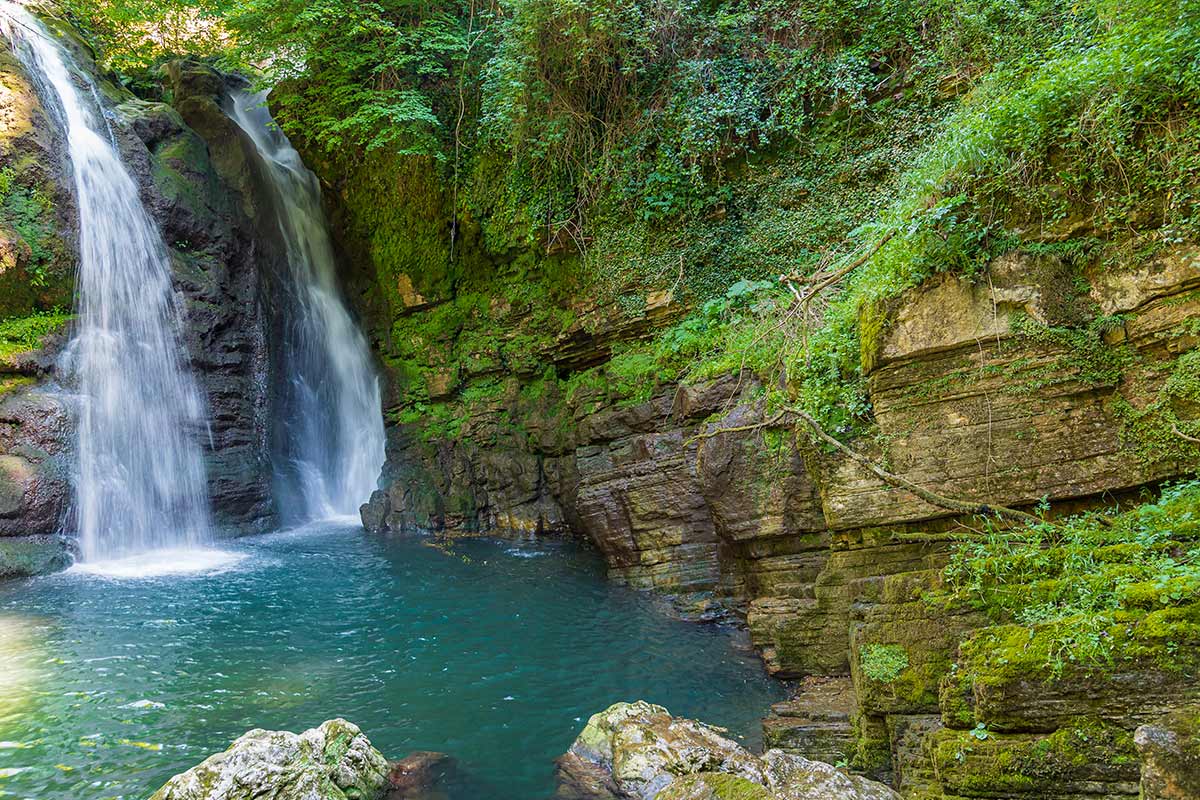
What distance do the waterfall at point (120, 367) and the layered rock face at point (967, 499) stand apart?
33.1ft

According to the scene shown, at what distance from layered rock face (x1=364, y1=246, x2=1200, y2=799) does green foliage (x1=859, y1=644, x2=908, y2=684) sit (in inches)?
0.5

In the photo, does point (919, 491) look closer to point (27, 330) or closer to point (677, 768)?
point (677, 768)

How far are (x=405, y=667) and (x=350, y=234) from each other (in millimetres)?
12234

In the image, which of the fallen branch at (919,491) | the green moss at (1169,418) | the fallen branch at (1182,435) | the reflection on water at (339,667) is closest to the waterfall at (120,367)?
the reflection on water at (339,667)

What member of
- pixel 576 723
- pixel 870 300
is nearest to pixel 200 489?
pixel 576 723

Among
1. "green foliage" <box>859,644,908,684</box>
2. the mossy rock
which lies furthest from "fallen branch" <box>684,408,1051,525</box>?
the mossy rock

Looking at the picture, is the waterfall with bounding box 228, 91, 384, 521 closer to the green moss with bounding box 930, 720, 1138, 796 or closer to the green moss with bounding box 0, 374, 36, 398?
the green moss with bounding box 0, 374, 36, 398

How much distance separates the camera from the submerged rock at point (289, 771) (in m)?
3.92

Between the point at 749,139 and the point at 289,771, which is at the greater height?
the point at 749,139

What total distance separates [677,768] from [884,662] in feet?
5.01

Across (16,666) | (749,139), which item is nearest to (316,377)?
(16,666)

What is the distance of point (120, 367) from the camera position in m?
12.3

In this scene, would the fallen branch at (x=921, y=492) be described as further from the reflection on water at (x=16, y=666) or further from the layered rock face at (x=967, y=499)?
the reflection on water at (x=16, y=666)

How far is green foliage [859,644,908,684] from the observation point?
13.8 feet
